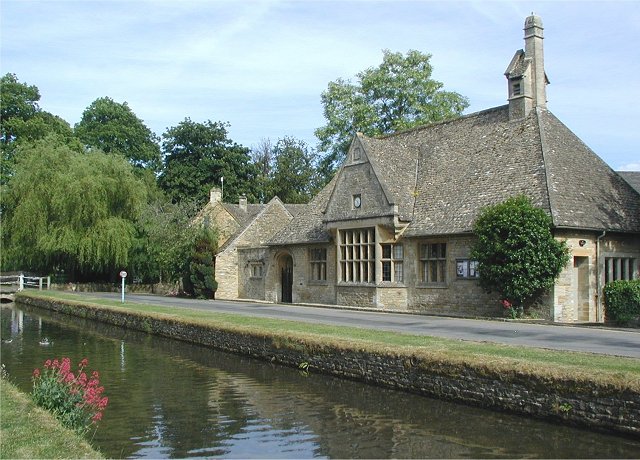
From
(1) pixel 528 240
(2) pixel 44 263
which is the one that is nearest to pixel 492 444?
(1) pixel 528 240

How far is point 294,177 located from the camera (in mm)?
77438

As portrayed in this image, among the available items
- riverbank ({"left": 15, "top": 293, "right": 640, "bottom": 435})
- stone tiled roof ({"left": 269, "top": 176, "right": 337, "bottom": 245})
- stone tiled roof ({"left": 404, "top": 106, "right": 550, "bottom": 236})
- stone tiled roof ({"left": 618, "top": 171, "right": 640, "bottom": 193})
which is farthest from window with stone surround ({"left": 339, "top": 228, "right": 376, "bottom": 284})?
stone tiled roof ({"left": 618, "top": 171, "right": 640, "bottom": 193})

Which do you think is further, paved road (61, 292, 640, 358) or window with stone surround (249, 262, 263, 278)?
window with stone surround (249, 262, 263, 278)

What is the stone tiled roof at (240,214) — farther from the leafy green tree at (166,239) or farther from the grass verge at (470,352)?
the grass verge at (470,352)

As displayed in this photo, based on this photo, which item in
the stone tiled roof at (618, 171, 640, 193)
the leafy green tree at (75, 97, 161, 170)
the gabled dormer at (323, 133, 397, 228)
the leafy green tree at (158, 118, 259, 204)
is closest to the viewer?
the gabled dormer at (323, 133, 397, 228)

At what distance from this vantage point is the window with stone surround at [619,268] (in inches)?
1043

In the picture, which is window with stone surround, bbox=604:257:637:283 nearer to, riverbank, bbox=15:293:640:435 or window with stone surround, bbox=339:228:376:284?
window with stone surround, bbox=339:228:376:284

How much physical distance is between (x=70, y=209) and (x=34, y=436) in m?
41.7

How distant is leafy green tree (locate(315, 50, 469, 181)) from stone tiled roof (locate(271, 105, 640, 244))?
14.8 m

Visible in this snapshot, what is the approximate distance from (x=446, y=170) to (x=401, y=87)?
19.8 m

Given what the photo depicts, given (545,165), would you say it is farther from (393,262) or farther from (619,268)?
(393,262)

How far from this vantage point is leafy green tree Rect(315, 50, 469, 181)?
5019 cm

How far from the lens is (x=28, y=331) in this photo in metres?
28.4

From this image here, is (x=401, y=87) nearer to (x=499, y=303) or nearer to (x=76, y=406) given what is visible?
(x=499, y=303)
